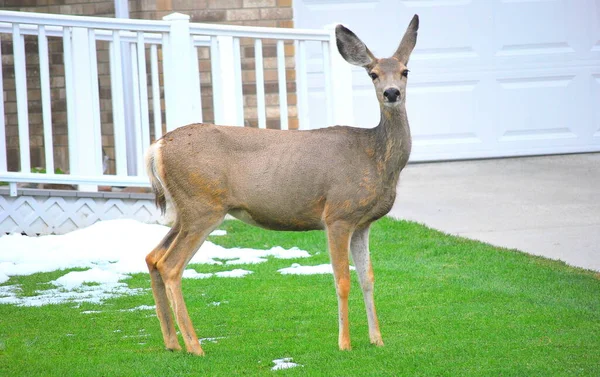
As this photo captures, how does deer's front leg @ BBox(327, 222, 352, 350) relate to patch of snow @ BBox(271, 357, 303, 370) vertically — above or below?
above

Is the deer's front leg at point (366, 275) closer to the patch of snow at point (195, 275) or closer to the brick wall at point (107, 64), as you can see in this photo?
the patch of snow at point (195, 275)

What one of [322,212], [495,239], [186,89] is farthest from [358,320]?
[186,89]

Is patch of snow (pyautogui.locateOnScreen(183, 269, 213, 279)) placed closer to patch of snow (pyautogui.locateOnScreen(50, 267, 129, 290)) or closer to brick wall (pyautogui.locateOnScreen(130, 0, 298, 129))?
patch of snow (pyautogui.locateOnScreen(50, 267, 129, 290))

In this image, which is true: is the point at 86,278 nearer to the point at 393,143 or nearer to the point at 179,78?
the point at 179,78

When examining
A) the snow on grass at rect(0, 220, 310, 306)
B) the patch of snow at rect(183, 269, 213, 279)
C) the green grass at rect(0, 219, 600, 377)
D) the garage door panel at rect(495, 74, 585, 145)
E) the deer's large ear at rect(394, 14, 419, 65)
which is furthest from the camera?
the garage door panel at rect(495, 74, 585, 145)

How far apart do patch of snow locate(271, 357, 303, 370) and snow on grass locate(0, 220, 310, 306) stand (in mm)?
1980

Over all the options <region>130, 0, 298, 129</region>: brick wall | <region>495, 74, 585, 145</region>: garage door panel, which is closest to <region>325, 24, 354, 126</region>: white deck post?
<region>130, 0, 298, 129</region>: brick wall

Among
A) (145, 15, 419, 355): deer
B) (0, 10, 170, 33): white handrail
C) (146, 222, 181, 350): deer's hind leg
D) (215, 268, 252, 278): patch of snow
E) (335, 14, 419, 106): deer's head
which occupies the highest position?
(0, 10, 170, 33): white handrail

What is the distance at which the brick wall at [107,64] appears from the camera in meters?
11.3

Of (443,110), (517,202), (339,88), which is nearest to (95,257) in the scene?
(339,88)

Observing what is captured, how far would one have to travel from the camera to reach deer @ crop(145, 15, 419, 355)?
5.22m

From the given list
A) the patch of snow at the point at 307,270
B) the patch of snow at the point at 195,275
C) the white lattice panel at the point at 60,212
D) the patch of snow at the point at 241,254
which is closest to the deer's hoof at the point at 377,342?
the patch of snow at the point at 307,270

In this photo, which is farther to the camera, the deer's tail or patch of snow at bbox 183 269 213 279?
patch of snow at bbox 183 269 213 279

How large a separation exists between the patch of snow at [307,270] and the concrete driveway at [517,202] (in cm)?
149
